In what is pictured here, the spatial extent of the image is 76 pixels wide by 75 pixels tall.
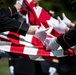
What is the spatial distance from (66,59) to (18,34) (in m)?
4.20

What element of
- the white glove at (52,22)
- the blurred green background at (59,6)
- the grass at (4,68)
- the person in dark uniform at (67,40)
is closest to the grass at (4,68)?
the grass at (4,68)

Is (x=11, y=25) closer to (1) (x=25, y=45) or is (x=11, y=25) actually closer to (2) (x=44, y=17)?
(1) (x=25, y=45)

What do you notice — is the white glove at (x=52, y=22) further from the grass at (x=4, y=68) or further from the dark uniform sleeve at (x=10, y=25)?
the grass at (x=4, y=68)

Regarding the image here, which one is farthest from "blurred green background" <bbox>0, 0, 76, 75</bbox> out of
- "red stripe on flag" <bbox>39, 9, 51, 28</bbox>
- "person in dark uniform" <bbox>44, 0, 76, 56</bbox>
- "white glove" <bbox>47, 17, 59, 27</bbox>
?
"person in dark uniform" <bbox>44, 0, 76, 56</bbox>

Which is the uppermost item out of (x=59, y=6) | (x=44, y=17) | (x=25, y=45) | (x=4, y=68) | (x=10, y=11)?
(x=10, y=11)

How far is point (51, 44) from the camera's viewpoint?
607cm

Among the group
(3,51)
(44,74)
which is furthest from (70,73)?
(3,51)

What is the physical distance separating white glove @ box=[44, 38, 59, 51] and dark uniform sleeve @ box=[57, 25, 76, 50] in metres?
0.10

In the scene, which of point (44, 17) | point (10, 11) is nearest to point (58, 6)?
point (44, 17)

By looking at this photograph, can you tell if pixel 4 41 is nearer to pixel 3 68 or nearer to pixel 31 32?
pixel 31 32

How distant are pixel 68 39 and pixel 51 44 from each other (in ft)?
0.87

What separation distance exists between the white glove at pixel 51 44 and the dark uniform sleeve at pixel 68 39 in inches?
3.9

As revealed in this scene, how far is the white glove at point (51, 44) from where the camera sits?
6.04 metres

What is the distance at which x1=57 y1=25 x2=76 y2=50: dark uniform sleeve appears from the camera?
5.81 m
